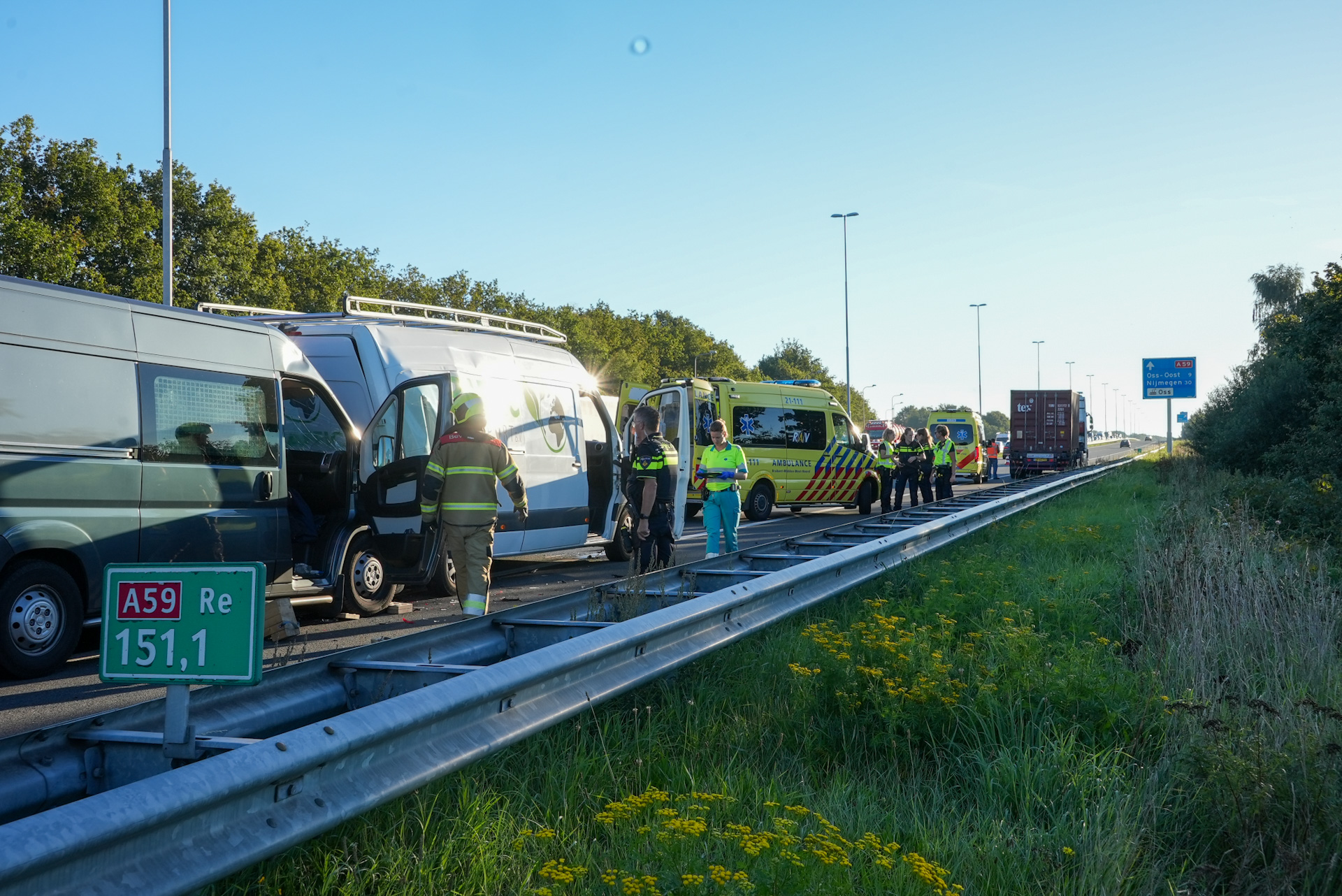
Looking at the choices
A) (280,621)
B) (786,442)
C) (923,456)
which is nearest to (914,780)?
(280,621)

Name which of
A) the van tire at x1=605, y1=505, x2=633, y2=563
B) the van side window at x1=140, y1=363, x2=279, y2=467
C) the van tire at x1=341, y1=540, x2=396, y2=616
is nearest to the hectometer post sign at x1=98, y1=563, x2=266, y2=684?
the van side window at x1=140, y1=363, x2=279, y2=467

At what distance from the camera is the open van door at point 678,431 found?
1164 centimetres

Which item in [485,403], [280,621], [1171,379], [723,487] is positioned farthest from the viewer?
[1171,379]

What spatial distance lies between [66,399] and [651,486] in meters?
5.17

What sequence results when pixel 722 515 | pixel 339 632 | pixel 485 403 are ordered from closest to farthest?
pixel 339 632 < pixel 485 403 < pixel 722 515

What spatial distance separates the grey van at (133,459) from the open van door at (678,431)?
10.4ft

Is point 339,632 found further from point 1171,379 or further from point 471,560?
point 1171,379

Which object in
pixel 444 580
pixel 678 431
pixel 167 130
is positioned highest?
pixel 167 130

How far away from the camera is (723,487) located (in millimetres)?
11875

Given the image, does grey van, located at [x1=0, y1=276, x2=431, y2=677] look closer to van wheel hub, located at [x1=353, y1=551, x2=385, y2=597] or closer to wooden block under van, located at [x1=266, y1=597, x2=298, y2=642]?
van wheel hub, located at [x1=353, y1=551, x2=385, y2=597]

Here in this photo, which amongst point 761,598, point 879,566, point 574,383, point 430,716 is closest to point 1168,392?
point 574,383

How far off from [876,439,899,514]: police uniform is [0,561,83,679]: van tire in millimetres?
15963

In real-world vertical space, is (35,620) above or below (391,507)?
below

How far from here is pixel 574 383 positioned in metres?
12.7
